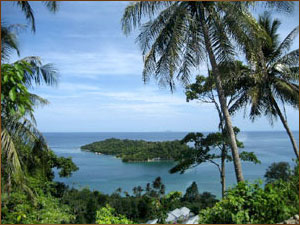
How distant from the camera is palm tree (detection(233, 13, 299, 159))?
7332 mm

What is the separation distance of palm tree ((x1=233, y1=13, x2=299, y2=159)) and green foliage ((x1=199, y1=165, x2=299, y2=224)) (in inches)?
170

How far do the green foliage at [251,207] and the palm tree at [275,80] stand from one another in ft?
14.1

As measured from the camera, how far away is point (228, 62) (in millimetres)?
5379

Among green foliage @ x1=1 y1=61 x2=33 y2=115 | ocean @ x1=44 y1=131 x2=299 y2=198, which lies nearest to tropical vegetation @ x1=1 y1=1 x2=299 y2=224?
green foliage @ x1=1 y1=61 x2=33 y2=115

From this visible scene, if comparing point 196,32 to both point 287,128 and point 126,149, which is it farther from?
point 126,149

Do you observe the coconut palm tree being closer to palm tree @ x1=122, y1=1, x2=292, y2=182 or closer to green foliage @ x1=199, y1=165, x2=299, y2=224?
palm tree @ x1=122, y1=1, x2=292, y2=182

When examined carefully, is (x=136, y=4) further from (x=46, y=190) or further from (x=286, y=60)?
(x=46, y=190)

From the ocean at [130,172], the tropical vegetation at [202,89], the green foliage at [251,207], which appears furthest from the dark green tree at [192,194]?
the green foliage at [251,207]

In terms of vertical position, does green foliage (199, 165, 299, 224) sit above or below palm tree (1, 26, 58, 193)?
below

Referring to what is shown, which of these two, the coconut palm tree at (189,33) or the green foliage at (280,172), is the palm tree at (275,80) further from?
the coconut palm tree at (189,33)

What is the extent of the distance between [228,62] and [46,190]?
8.37 meters

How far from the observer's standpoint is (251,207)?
121 inches

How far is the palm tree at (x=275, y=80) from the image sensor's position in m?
7.33

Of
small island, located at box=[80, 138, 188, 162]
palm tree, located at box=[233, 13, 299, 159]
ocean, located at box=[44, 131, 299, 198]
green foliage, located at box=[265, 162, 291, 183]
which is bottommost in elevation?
ocean, located at box=[44, 131, 299, 198]
